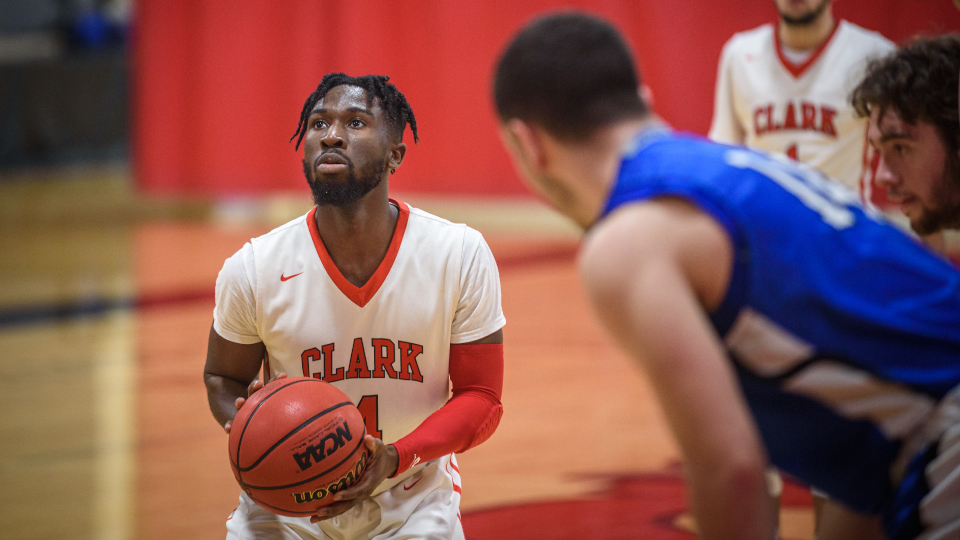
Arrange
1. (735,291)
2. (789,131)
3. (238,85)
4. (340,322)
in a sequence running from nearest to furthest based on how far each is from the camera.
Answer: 1. (735,291)
2. (340,322)
3. (789,131)
4. (238,85)

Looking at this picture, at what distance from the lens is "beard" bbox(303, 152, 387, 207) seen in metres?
2.82

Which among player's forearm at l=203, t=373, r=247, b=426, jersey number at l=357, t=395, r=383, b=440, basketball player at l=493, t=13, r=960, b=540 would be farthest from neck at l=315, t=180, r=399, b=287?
basketball player at l=493, t=13, r=960, b=540

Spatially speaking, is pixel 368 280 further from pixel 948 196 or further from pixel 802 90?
pixel 802 90

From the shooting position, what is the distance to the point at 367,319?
2.85m

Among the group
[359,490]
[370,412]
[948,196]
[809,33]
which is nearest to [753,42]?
[809,33]

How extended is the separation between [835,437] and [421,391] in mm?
1318

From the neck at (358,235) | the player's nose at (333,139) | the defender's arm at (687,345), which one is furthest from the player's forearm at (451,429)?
the defender's arm at (687,345)

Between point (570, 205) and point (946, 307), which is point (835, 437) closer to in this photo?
point (946, 307)

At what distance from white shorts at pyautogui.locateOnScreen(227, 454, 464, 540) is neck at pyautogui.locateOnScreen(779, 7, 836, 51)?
2991 millimetres

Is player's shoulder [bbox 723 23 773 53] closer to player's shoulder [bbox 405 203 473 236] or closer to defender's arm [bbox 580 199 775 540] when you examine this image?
player's shoulder [bbox 405 203 473 236]

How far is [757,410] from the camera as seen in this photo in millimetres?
1850

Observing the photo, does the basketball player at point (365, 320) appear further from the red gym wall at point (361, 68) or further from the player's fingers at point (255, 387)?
the red gym wall at point (361, 68)

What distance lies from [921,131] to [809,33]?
2.33 metres

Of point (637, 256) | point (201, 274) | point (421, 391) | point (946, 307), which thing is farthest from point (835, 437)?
point (201, 274)
